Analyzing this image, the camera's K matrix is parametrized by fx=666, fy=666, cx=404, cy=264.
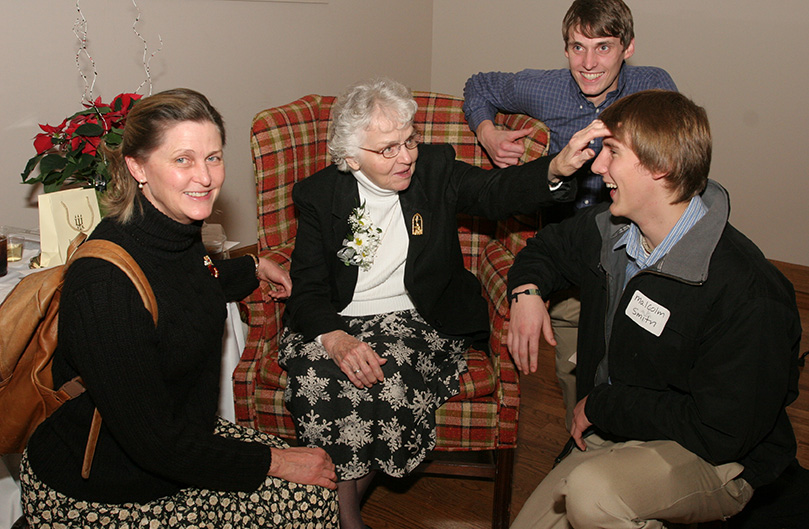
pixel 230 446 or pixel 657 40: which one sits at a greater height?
pixel 657 40

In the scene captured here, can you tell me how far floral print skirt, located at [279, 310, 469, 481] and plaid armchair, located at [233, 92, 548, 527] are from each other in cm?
13

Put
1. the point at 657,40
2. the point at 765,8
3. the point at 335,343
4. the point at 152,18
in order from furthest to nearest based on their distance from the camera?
the point at 657,40 → the point at 765,8 → the point at 152,18 → the point at 335,343

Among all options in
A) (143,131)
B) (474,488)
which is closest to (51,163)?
(143,131)

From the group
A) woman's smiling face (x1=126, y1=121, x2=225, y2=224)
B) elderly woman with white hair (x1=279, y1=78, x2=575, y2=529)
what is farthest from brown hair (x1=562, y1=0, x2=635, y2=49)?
woman's smiling face (x1=126, y1=121, x2=225, y2=224)

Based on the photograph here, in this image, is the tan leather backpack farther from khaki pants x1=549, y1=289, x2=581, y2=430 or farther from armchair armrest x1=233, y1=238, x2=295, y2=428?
khaki pants x1=549, y1=289, x2=581, y2=430

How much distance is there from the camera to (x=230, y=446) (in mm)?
1548

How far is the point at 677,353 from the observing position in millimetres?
1601

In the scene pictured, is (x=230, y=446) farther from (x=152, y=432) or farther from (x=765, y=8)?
(x=765, y=8)

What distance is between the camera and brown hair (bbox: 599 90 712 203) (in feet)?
5.07

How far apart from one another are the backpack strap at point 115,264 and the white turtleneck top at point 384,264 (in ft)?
2.88

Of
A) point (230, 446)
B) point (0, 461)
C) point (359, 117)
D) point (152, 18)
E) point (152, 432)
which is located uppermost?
point (152, 18)

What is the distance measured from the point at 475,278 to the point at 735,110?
2756mm

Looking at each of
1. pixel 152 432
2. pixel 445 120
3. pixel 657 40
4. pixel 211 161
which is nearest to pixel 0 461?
pixel 152 432

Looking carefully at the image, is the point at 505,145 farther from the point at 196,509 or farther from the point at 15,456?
the point at 15,456
